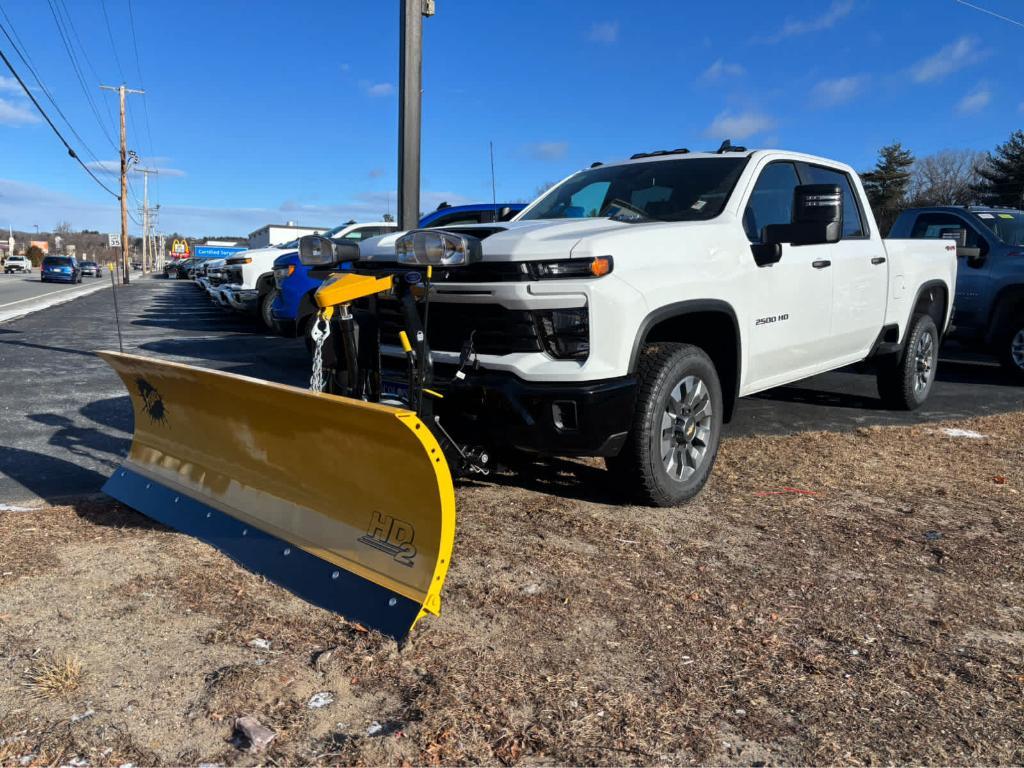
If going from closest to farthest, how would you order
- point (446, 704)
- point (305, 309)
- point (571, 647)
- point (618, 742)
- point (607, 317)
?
1. point (618, 742)
2. point (446, 704)
3. point (571, 647)
4. point (607, 317)
5. point (305, 309)

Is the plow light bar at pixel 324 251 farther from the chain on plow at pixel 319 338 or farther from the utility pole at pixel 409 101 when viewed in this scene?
the utility pole at pixel 409 101

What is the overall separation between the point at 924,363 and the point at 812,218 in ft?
11.9

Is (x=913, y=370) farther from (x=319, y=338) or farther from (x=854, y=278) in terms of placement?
(x=319, y=338)

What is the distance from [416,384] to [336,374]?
57 cm

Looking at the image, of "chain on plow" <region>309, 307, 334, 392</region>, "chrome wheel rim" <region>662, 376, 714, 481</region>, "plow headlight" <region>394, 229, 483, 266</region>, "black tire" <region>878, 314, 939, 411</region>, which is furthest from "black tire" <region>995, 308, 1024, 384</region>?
"chain on plow" <region>309, 307, 334, 392</region>

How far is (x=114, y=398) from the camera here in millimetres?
7758

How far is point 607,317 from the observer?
3816 mm

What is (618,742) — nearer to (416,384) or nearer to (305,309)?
(416,384)

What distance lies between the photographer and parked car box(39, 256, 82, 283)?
4678cm

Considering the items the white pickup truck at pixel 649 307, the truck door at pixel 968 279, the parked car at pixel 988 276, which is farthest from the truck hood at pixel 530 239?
the truck door at pixel 968 279

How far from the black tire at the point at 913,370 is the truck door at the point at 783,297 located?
6.14 feet

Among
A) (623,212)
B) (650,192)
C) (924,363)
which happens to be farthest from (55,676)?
(924,363)

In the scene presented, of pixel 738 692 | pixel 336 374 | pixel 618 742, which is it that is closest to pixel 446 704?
pixel 618 742

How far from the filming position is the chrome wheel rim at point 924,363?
7.36 metres
